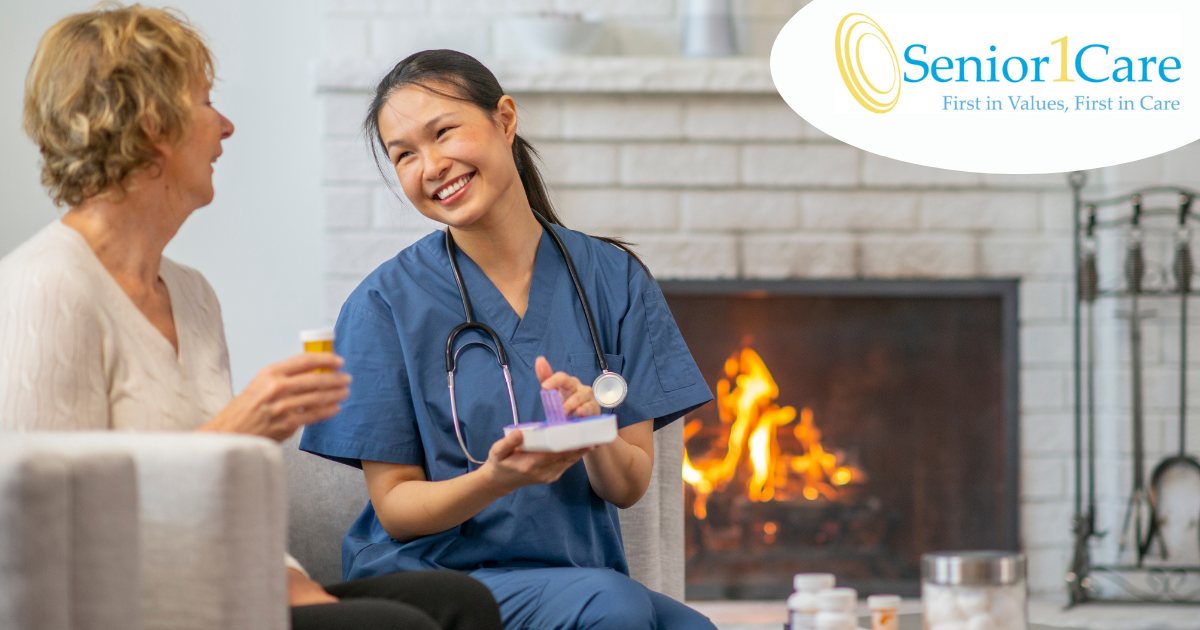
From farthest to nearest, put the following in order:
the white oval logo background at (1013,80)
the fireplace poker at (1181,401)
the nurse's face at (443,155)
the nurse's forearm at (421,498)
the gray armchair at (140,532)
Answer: the white oval logo background at (1013,80), the fireplace poker at (1181,401), the nurse's face at (443,155), the nurse's forearm at (421,498), the gray armchair at (140,532)

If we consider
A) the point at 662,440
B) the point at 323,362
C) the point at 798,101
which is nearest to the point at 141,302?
the point at 323,362

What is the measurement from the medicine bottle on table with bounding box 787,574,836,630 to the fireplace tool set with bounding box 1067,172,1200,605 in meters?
1.73

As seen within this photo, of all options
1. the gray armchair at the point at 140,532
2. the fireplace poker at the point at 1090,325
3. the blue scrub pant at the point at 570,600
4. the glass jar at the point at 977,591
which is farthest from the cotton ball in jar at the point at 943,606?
the fireplace poker at the point at 1090,325

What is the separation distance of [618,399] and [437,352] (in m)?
0.22

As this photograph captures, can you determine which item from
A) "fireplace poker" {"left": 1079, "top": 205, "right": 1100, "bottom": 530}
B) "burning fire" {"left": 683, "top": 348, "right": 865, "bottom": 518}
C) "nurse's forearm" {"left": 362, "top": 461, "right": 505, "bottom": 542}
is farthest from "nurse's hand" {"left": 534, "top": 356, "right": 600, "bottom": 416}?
"fireplace poker" {"left": 1079, "top": 205, "right": 1100, "bottom": 530}

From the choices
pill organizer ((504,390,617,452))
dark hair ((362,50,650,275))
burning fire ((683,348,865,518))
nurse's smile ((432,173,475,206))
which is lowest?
burning fire ((683,348,865,518))

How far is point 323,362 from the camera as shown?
0.92 m

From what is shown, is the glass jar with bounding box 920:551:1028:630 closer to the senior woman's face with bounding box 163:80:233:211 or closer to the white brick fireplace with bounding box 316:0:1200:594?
the senior woman's face with bounding box 163:80:233:211

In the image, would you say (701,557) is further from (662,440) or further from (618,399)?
(618,399)

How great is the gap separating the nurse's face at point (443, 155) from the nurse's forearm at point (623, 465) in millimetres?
326

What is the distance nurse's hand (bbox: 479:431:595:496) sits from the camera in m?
0.98

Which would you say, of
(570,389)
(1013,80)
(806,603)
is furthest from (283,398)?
(1013,80)

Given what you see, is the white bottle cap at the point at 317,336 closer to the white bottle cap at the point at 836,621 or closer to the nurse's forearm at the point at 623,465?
the nurse's forearm at the point at 623,465

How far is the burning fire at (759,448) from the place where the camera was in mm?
2533
